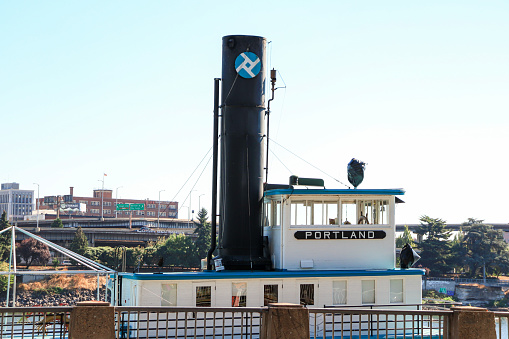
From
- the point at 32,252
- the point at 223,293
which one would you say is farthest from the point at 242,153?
the point at 32,252

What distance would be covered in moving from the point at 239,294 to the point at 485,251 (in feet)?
358

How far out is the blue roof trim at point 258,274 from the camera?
63.3ft

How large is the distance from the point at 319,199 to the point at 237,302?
427cm

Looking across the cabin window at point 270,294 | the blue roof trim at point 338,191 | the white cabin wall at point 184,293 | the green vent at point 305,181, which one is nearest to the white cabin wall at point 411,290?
the blue roof trim at point 338,191

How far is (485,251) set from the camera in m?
120

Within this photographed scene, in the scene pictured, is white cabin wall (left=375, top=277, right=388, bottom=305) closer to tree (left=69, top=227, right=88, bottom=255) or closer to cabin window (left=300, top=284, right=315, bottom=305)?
cabin window (left=300, top=284, right=315, bottom=305)

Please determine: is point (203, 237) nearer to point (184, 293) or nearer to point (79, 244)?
point (79, 244)

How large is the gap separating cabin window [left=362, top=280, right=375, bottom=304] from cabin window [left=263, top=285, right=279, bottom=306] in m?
2.95

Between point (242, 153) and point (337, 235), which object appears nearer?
point (337, 235)

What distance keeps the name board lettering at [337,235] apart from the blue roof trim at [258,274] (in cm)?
117

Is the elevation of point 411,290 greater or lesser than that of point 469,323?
lesser

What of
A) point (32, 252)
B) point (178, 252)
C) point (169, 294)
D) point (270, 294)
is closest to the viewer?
point (169, 294)

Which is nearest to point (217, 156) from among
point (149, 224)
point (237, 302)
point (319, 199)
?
point (319, 199)

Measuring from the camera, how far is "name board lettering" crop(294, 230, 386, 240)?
21.4 metres
